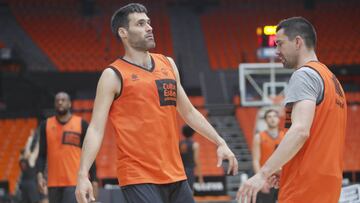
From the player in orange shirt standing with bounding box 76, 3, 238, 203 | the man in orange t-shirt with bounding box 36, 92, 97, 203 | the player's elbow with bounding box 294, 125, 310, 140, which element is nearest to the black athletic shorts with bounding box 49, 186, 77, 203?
the man in orange t-shirt with bounding box 36, 92, 97, 203

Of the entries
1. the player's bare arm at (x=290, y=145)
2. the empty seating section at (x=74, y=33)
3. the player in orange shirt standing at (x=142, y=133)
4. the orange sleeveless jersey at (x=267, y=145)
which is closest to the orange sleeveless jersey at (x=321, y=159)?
the player's bare arm at (x=290, y=145)

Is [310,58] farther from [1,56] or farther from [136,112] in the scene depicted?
[1,56]

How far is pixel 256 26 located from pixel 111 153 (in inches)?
384

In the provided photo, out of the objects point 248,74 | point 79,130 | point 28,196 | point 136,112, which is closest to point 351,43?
point 248,74

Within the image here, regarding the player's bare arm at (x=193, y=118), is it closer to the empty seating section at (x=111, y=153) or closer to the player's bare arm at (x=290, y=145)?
the player's bare arm at (x=290, y=145)

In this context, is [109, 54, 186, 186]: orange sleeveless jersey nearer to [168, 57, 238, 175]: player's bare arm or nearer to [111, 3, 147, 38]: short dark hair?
[168, 57, 238, 175]: player's bare arm

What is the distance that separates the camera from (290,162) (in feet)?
17.0

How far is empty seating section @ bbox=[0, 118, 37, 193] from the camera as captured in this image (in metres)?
21.8

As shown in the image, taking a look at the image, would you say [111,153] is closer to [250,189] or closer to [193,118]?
[193,118]

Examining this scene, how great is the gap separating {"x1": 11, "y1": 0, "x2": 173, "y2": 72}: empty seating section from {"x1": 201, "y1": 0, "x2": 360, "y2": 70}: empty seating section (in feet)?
6.00

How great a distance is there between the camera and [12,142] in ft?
76.1

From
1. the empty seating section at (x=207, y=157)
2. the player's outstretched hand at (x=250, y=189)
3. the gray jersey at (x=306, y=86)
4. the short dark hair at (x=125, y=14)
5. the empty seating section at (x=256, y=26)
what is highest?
the empty seating section at (x=256, y=26)

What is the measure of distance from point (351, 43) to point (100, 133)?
23823 mm

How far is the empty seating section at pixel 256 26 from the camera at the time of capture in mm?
27641
